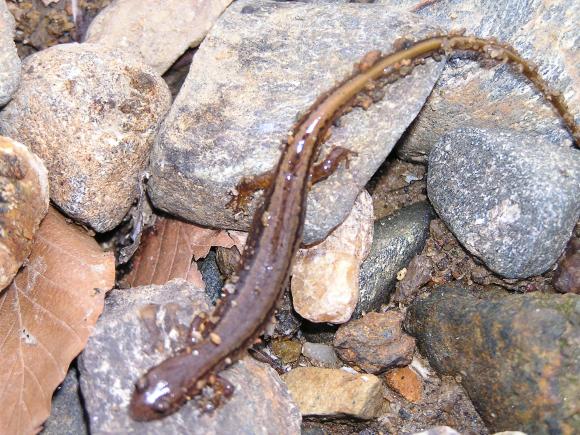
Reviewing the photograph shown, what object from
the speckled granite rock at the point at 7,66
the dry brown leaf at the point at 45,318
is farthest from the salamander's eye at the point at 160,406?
the speckled granite rock at the point at 7,66

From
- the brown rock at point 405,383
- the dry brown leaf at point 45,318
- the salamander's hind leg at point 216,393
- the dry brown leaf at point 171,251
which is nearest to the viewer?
the salamander's hind leg at point 216,393

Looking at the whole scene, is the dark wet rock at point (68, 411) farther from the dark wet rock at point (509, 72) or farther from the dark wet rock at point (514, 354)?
the dark wet rock at point (509, 72)

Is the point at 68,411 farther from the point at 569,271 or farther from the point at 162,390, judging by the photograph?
the point at 569,271

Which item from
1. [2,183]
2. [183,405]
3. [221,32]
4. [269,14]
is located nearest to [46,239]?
[2,183]

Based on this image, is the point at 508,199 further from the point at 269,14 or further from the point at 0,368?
the point at 0,368

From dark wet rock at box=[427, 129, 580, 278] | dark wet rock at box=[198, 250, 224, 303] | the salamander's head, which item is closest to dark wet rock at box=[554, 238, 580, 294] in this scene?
dark wet rock at box=[427, 129, 580, 278]

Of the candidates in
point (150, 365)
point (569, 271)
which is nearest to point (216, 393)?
point (150, 365)

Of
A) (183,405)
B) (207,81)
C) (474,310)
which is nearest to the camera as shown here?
(183,405)
